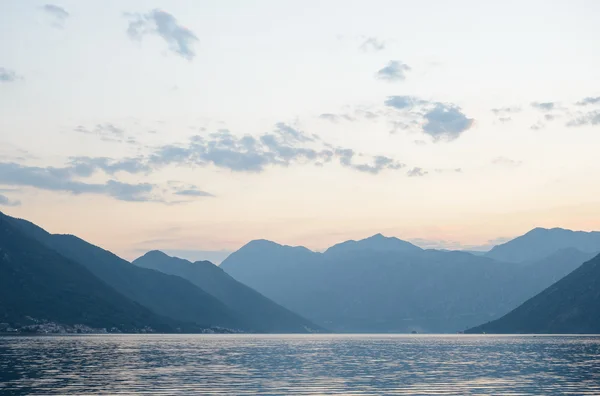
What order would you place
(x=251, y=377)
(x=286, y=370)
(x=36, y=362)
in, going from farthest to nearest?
(x=36, y=362) → (x=286, y=370) → (x=251, y=377)

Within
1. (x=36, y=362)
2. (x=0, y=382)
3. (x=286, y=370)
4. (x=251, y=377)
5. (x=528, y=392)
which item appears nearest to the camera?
(x=528, y=392)

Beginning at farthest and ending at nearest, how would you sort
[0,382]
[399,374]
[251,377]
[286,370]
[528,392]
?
[286,370]
[399,374]
[251,377]
[0,382]
[528,392]

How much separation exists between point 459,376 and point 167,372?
5025cm

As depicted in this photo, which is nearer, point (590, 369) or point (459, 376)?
point (459, 376)

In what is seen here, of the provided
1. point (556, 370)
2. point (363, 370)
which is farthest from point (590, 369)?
point (363, 370)

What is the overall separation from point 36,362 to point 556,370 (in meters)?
101

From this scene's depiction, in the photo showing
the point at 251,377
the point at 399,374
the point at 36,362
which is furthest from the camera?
the point at 36,362

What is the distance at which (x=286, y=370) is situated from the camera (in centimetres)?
13438

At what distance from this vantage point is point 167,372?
125812 mm

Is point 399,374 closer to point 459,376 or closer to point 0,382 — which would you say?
point 459,376

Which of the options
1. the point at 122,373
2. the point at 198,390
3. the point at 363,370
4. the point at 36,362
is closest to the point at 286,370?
the point at 363,370

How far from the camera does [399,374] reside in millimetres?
125625

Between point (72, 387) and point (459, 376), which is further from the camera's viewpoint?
point (459, 376)

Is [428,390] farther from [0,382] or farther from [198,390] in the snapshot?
[0,382]
